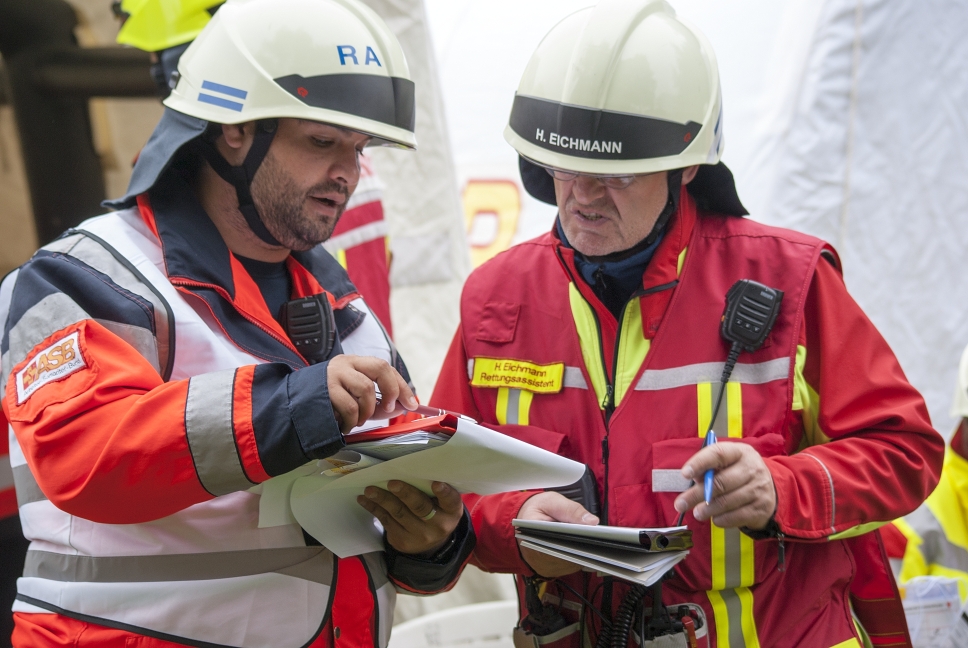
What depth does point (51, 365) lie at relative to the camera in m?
1.60

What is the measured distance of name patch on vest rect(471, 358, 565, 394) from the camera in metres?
2.19

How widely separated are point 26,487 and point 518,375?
1101mm

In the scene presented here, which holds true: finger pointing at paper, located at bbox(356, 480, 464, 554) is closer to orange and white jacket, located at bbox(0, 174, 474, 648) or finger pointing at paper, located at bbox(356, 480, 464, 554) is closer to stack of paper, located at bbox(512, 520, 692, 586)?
orange and white jacket, located at bbox(0, 174, 474, 648)

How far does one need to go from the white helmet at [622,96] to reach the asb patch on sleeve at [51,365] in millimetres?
1105

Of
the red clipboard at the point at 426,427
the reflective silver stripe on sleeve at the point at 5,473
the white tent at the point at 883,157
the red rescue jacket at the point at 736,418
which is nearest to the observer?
the red clipboard at the point at 426,427

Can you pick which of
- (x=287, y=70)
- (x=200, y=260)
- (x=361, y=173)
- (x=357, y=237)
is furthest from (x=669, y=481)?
(x=361, y=173)

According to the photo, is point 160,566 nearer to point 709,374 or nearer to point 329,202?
point 329,202

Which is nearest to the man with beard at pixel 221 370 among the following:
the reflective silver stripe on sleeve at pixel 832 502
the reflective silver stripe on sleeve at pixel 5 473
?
the reflective silver stripe on sleeve at pixel 832 502

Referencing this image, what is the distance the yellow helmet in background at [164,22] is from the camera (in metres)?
3.34

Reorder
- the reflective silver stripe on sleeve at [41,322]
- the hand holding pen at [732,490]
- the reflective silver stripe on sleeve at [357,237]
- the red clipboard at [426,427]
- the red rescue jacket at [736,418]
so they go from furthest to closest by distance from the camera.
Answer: the reflective silver stripe on sleeve at [357,237] → the red rescue jacket at [736,418] → the hand holding pen at [732,490] → the reflective silver stripe on sleeve at [41,322] → the red clipboard at [426,427]

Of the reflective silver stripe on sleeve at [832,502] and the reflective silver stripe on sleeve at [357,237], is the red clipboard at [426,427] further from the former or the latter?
the reflective silver stripe on sleeve at [357,237]

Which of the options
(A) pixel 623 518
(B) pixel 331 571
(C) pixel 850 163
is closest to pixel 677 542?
(A) pixel 623 518

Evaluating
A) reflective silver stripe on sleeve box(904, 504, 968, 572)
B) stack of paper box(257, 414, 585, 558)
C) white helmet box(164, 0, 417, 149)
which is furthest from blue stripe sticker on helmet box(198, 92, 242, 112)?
reflective silver stripe on sleeve box(904, 504, 968, 572)

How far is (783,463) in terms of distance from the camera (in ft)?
6.40
